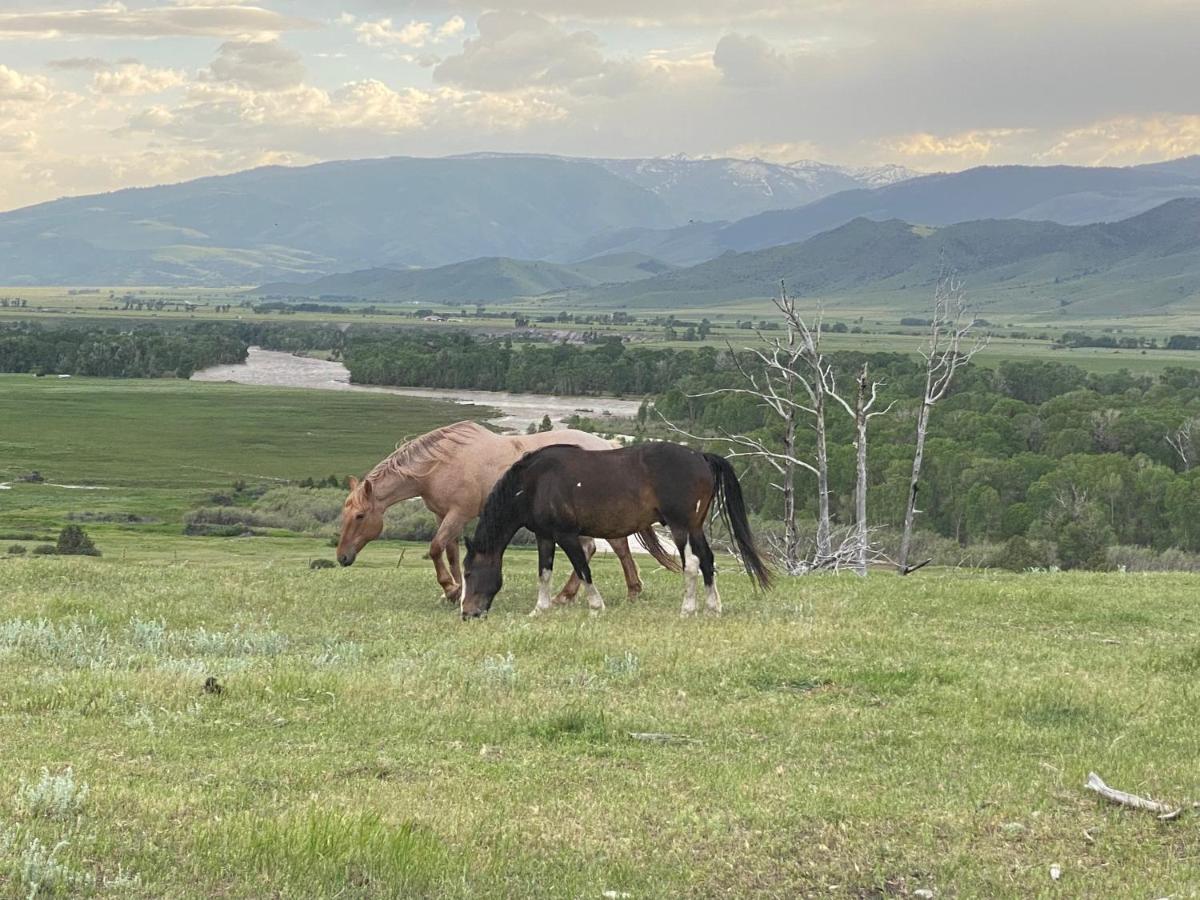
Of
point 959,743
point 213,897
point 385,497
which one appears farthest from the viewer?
point 385,497

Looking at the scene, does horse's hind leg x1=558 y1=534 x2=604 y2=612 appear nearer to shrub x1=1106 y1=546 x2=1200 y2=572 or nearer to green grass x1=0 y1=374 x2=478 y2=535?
shrub x1=1106 y1=546 x2=1200 y2=572

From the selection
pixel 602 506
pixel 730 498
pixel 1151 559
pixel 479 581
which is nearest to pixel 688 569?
pixel 730 498

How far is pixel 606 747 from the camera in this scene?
444 inches

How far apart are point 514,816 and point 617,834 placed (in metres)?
0.79

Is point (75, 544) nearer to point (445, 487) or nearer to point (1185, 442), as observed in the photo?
point (445, 487)

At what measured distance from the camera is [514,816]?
9.18 m

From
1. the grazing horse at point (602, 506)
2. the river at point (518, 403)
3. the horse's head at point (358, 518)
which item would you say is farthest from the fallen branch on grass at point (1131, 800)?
the river at point (518, 403)

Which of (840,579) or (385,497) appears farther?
(840,579)

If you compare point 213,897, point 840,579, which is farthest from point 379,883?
point 840,579

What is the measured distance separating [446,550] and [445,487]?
1.04 meters

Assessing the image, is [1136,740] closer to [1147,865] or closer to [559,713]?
[1147,865]

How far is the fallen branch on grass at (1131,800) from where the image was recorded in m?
9.35

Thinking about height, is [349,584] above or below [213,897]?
below

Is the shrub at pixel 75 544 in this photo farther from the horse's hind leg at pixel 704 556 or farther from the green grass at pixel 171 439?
the horse's hind leg at pixel 704 556
